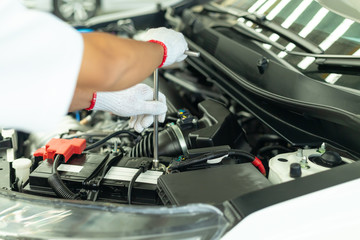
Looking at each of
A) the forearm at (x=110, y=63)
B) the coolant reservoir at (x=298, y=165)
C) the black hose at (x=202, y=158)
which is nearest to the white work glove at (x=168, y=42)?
the forearm at (x=110, y=63)

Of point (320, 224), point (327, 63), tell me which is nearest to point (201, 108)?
point (327, 63)

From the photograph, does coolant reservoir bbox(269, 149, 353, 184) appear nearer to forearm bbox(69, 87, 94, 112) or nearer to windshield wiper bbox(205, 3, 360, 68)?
windshield wiper bbox(205, 3, 360, 68)

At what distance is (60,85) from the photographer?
0.85 meters

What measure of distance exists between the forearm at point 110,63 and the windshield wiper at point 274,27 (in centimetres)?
72

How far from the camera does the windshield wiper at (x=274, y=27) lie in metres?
1.46

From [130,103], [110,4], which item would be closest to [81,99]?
[130,103]

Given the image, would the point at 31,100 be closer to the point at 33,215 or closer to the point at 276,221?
the point at 33,215

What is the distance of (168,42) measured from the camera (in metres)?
1.16

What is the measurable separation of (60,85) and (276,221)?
546 millimetres

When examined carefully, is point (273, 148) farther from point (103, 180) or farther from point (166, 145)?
point (103, 180)

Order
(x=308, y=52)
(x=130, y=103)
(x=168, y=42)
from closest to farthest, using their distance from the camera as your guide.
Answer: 1. (x=168, y=42)
2. (x=130, y=103)
3. (x=308, y=52)

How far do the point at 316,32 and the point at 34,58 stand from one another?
1050 millimetres

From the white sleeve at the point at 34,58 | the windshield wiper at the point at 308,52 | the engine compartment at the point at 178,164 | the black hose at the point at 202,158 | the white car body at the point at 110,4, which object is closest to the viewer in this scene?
the white sleeve at the point at 34,58

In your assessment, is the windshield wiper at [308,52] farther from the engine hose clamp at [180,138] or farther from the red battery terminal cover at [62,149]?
the red battery terminal cover at [62,149]
